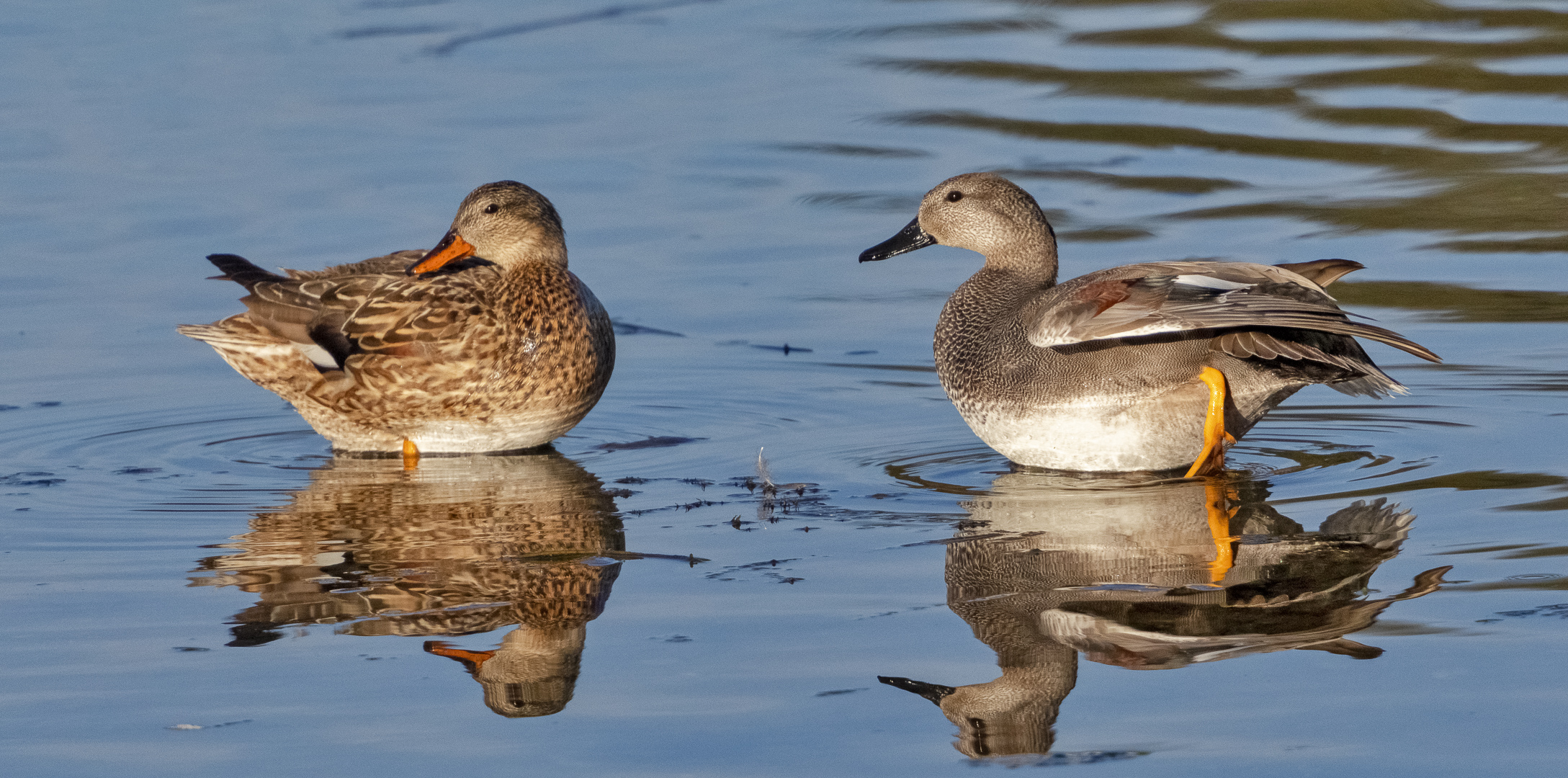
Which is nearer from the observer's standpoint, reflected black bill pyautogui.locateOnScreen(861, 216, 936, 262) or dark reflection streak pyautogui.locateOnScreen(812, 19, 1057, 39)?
reflected black bill pyautogui.locateOnScreen(861, 216, 936, 262)

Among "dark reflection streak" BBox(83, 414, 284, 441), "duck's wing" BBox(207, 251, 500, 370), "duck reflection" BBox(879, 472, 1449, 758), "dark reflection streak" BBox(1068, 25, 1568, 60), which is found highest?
"dark reflection streak" BBox(1068, 25, 1568, 60)

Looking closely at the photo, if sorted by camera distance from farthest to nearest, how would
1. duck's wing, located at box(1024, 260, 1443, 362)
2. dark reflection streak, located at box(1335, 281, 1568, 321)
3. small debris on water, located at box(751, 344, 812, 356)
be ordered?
dark reflection streak, located at box(1335, 281, 1568, 321) < small debris on water, located at box(751, 344, 812, 356) < duck's wing, located at box(1024, 260, 1443, 362)

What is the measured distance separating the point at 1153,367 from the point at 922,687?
2314mm

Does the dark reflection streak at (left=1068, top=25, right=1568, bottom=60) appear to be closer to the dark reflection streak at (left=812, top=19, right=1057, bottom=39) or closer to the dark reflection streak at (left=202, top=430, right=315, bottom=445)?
the dark reflection streak at (left=812, top=19, right=1057, bottom=39)


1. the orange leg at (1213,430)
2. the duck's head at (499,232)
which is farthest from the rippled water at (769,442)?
the duck's head at (499,232)

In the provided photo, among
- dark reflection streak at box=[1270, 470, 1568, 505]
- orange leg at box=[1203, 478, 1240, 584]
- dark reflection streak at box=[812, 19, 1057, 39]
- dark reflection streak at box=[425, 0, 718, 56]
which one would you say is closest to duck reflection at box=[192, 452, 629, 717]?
orange leg at box=[1203, 478, 1240, 584]

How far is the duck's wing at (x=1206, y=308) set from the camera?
587cm

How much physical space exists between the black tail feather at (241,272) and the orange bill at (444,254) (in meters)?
0.56

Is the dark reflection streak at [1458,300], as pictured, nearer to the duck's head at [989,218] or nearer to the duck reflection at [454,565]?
the duck's head at [989,218]

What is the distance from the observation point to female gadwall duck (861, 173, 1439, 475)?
6.14 m

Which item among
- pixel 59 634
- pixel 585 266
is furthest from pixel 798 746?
pixel 585 266

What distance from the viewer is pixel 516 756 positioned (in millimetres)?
4051

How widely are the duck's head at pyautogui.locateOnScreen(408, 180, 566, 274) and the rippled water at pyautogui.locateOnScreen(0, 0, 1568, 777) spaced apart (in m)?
0.77

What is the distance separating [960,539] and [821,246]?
4805mm
